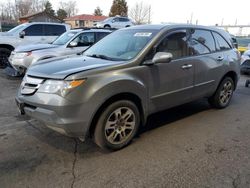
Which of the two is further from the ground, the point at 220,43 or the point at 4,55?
the point at 220,43

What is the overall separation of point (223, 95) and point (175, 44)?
1972mm

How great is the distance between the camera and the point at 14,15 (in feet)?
259

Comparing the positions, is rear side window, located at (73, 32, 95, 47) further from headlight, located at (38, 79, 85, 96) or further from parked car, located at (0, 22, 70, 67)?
headlight, located at (38, 79, 85, 96)

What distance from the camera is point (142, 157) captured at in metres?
3.51

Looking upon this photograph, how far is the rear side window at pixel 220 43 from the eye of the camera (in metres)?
5.38

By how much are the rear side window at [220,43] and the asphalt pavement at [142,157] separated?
1.52 metres

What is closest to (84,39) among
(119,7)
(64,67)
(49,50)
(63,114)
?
(49,50)

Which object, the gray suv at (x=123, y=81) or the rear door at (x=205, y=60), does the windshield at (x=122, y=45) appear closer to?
the gray suv at (x=123, y=81)

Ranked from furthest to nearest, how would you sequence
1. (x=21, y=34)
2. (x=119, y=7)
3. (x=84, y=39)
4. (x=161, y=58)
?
(x=119, y=7)
(x=21, y=34)
(x=84, y=39)
(x=161, y=58)

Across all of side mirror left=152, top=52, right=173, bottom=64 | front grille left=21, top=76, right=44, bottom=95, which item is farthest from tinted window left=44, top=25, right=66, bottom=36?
side mirror left=152, top=52, right=173, bottom=64

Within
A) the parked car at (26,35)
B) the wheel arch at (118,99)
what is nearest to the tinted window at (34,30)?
the parked car at (26,35)

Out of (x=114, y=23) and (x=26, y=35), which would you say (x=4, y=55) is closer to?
(x=26, y=35)

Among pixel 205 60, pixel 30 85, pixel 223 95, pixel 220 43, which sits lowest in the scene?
pixel 223 95

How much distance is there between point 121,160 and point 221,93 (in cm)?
313
